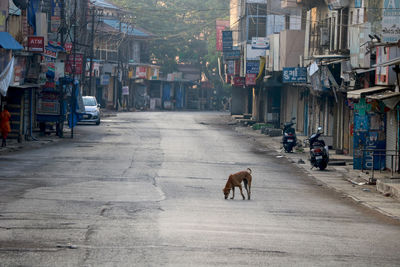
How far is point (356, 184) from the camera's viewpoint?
2030cm

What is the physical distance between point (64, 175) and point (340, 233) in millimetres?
9882

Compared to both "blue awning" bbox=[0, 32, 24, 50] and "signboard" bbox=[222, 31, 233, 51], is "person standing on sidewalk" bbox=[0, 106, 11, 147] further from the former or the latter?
"signboard" bbox=[222, 31, 233, 51]

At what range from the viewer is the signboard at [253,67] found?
158 ft

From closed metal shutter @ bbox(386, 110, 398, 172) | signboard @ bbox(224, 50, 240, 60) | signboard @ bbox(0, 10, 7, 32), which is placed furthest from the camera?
signboard @ bbox(224, 50, 240, 60)

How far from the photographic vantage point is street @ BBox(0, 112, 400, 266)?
945 cm

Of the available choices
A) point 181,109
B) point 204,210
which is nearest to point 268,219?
point 204,210

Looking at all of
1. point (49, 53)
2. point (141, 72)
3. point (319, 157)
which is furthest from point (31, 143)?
point (141, 72)

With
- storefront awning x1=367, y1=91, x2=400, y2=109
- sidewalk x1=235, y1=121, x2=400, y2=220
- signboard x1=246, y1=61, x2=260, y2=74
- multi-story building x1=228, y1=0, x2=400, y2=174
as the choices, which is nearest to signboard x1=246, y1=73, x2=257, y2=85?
multi-story building x1=228, y1=0, x2=400, y2=174

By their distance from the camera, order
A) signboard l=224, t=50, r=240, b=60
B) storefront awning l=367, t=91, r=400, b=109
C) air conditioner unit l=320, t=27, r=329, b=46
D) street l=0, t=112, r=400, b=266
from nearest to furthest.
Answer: street l=0, t=112, r=400, b=266 → storefront awning l=367, t=91, r=400, b=109 → air conditioner unit l=320, t=27, r=329, b=46 → signboard l=224, t=50, r=240, b=60

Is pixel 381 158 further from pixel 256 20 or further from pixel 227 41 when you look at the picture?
pixel 256 20

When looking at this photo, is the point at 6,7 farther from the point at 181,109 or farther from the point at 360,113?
the point at 181,109

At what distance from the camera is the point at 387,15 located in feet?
67.2

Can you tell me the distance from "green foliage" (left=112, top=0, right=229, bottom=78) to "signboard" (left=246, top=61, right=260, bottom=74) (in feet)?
125

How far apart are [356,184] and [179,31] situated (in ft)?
236
